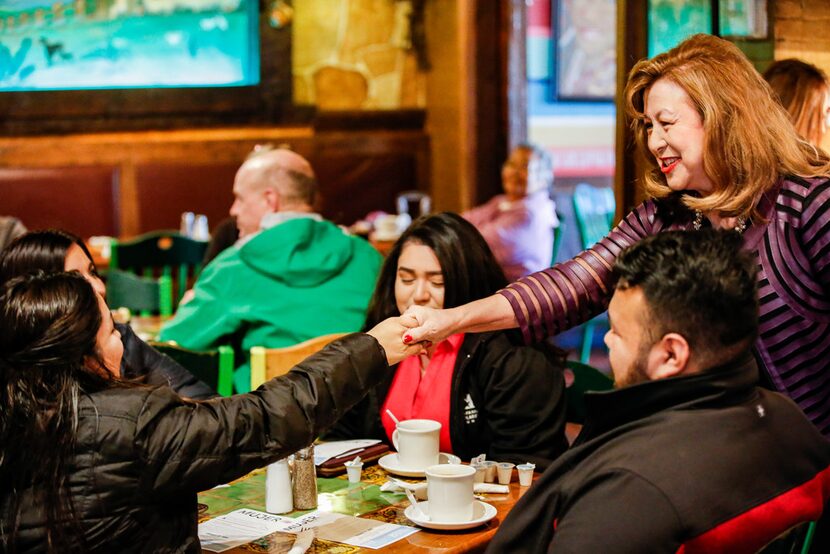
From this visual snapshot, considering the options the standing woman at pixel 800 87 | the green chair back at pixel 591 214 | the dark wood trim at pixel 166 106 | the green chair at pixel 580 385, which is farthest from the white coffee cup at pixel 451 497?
the dark wood trim at pixel 166 106

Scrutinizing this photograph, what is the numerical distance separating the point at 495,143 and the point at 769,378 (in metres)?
5.35

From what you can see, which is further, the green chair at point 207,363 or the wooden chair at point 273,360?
the green chair at point 207,363

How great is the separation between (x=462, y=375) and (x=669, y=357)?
48.0 inches

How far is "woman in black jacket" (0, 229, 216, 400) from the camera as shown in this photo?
2.69 metres

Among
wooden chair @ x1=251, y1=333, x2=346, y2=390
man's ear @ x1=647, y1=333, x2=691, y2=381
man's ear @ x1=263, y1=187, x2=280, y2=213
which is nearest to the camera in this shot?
man's ear @ x1=647, y1=333, x2=691, y2=381

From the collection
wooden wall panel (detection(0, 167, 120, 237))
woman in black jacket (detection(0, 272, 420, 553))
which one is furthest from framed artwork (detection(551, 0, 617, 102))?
woman in black jacket (detection(0, 272, 420, 553))

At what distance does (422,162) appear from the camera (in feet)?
26.8

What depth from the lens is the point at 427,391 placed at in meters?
2.83

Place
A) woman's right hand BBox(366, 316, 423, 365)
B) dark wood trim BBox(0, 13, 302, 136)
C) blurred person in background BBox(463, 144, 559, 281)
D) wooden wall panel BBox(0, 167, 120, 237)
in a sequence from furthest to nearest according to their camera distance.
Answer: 1. dark wood trim BBox(0, 13, 302, 136)
2. wooden wall panel BBox(0, 167, 120, 237)
3. blurred person in background BBox(463, 144, 559, 281)
4. woman's right hand BBox(366, 316, 423, 365)

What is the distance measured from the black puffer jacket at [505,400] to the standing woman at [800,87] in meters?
1.05

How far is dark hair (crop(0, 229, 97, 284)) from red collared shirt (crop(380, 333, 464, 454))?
937mm

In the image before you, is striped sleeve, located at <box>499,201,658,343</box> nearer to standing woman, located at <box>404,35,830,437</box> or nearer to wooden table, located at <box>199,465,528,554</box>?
standing woman, located at <box>404,35,830,437</box>

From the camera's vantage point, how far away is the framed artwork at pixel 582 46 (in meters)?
8.40

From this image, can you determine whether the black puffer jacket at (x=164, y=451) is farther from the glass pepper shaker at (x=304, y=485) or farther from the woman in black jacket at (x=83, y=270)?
the woman in black jacket at (x=83, y=270)
